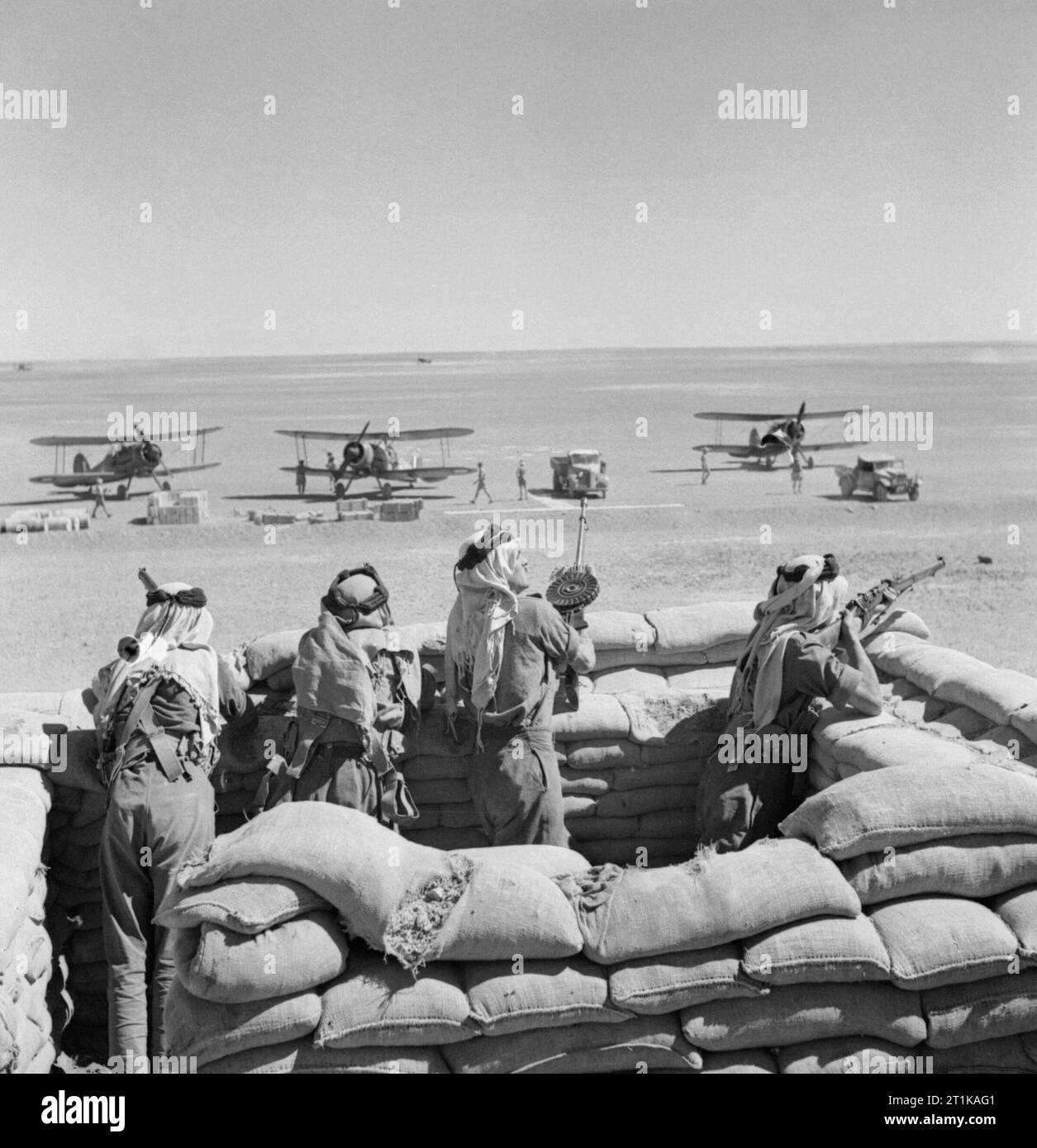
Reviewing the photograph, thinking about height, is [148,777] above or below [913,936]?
above

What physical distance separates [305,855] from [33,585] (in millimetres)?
15500

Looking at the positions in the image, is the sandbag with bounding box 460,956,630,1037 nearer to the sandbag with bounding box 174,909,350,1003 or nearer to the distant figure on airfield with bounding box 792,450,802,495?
the sandbag with bounding box 174,909,350,1003

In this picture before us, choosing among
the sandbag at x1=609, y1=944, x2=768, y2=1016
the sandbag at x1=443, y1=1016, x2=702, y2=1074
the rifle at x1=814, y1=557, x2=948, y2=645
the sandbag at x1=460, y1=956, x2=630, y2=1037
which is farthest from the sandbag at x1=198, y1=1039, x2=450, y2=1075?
the rifle at x1=814, y1=557, x2=948, y2=645

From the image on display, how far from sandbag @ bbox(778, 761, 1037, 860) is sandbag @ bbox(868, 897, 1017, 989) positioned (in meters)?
0.26

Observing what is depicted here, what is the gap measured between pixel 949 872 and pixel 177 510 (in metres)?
20.0

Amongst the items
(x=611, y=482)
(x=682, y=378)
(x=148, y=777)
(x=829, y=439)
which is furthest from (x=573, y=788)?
(x=682, y=378)

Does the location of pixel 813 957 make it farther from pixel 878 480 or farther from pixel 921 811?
pixel 878 480

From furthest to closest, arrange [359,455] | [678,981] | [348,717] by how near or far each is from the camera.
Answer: [359,455]
[348,717]
[678,981]

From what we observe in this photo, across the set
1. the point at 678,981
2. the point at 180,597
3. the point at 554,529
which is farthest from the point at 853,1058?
the point at 554,529

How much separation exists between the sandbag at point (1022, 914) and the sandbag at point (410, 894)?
1.37m

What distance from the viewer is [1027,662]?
12.1 metres

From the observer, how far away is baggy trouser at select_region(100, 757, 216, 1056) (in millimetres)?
4543

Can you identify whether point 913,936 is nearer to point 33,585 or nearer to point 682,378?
point 33,585

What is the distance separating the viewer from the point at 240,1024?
345cm
